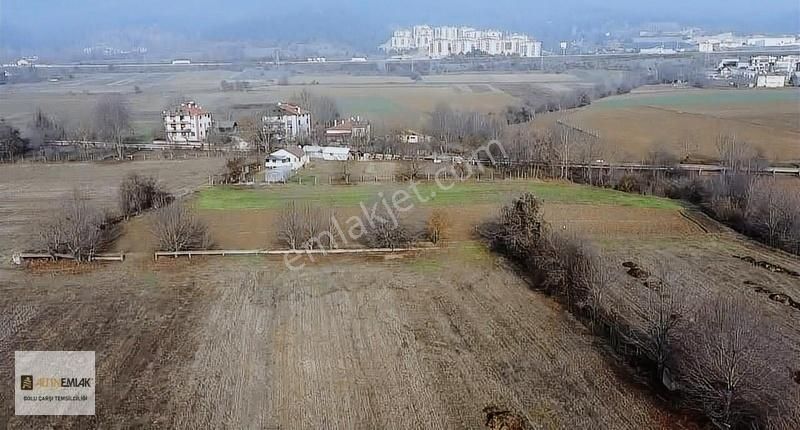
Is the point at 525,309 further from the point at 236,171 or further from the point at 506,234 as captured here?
the point at 236,171

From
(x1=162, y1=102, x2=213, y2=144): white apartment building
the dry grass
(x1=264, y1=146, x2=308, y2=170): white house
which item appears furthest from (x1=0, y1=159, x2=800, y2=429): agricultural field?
(x1=162, y1=102, x2=213, y2=144): white apartment building

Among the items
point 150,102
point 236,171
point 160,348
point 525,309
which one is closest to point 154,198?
point 236,171

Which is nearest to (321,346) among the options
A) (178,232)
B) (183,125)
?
(178,232)

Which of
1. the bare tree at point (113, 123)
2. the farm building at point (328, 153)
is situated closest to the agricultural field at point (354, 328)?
the farm building at point (328, 153)

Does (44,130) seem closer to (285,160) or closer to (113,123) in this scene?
(113,123)

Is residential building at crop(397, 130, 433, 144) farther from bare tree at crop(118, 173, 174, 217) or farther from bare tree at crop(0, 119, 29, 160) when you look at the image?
bare tree at crop(0, 119, 29, 160)

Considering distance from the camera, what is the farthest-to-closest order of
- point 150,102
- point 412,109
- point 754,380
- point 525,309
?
point 150,102
point 412,109
point 525,309
point 754,380
